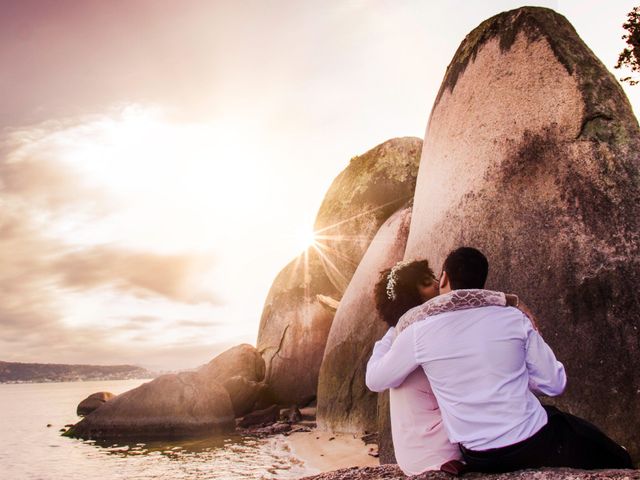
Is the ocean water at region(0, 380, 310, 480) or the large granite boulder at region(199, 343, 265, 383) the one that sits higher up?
the large granite boulder at region(199, 343, 265, 383)

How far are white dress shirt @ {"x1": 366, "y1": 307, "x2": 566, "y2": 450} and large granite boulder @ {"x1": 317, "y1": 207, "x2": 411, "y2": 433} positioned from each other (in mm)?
7398

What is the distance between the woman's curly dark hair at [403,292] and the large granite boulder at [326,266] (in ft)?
37.3

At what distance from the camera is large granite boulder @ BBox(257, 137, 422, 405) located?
1516 cm

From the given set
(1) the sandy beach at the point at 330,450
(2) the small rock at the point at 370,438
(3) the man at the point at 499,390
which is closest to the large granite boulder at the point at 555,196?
(3) the man at the point at 499,390

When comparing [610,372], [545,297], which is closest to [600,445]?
[610,372]

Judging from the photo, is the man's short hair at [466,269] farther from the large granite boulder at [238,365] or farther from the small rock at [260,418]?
the large granite boulder at [238,365]

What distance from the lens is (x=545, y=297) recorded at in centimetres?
531

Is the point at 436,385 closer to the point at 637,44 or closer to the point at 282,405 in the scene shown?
the point at 637,44

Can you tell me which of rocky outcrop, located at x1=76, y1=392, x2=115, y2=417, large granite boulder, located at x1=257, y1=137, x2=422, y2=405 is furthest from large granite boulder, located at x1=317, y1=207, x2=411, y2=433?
rocky outcrop, located at x1=76, y1=392, x2=115, y2=417

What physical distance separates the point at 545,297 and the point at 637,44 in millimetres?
7603

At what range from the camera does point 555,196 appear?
5.58 m

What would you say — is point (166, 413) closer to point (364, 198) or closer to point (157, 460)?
point (157, 460)

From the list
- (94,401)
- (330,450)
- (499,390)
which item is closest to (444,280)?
(499,390)

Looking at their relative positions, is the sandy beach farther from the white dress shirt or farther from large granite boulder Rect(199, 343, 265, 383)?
large granite boulder Rect(199, 343, 265, 383)
